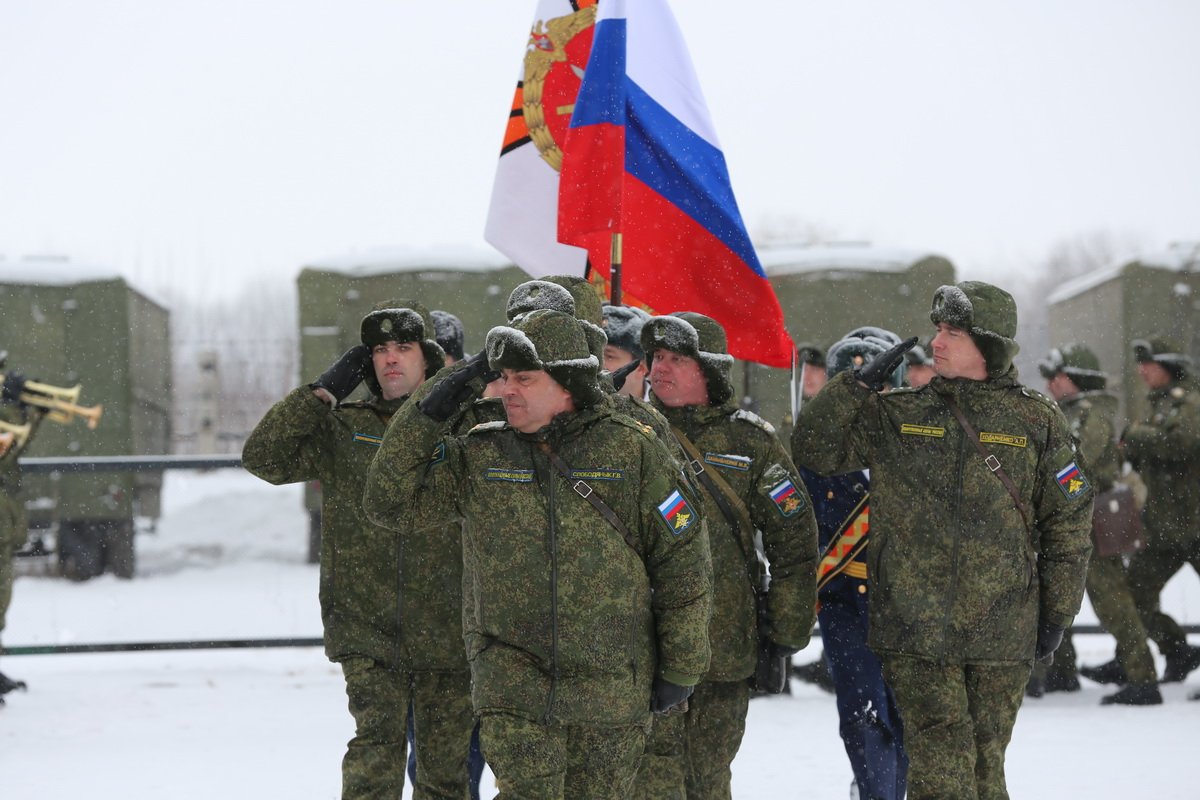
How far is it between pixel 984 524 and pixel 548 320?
1.67 meters

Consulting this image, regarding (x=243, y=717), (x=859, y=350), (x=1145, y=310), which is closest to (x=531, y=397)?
(x=859, y=350)

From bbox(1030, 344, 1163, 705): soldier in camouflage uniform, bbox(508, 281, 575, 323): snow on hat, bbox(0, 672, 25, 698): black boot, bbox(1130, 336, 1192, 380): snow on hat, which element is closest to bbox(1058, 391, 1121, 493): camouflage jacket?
bbox(1030, 344, 1163, 705): soldier in camouflage uniform

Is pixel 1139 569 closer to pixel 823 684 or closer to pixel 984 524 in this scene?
pixel 823 684

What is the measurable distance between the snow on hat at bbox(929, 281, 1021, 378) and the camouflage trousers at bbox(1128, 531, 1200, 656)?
14.1 ft

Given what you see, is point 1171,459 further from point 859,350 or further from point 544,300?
point 544,300

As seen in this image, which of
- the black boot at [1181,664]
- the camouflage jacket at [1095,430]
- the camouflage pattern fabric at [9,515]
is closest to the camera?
the camouflage pattern fabric at [9,515]

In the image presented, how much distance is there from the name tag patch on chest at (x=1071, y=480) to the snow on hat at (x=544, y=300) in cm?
167

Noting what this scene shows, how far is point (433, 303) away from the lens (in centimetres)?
1367

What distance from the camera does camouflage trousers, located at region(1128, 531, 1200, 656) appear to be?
818 centimetres

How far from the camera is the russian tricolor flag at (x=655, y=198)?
556cm

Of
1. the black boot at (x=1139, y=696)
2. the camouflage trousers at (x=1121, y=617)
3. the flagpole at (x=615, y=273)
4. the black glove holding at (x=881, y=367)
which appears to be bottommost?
the black boot at (x=1139, y=696)

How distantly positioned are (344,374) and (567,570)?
4.57ft

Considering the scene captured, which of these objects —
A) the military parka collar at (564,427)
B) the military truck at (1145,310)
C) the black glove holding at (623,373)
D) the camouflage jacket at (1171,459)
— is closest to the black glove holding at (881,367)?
the black glove holding at (623,373)

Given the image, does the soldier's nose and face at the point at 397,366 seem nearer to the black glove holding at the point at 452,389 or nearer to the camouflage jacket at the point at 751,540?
the camouflage jacket at the point at 751,540
